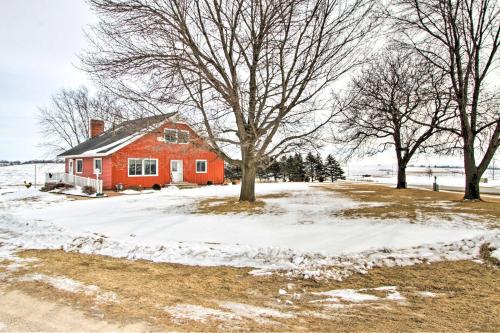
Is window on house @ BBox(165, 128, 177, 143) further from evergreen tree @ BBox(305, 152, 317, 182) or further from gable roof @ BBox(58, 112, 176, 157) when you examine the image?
evergreen tree @ BBox(305, 152, 317, 182)

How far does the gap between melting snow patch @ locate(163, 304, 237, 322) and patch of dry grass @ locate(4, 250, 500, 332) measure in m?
0.10

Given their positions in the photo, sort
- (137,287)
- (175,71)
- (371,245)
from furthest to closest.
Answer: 1. (175,71)
2. (371,245)
3. (137,287)

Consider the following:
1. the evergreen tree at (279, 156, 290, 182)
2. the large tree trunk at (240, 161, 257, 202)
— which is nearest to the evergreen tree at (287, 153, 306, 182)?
the evergreen tree at (279, 156, 290, 182)

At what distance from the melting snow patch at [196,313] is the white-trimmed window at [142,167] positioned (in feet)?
72.5

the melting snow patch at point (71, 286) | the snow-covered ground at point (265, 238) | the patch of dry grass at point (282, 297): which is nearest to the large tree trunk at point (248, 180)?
the snow-covered ground at point (265, 238)

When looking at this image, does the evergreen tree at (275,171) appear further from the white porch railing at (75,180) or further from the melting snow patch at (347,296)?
the melting snow patch at (347,296)

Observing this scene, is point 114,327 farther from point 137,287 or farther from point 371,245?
point 371,245

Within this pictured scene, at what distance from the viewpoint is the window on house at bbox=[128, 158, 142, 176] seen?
24.7m

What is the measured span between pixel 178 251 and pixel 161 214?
4.46 metres

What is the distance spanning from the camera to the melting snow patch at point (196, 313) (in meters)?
3.85

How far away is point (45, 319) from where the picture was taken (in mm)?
3773

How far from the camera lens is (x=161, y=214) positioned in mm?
11422

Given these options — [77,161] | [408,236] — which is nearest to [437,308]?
[408,236]

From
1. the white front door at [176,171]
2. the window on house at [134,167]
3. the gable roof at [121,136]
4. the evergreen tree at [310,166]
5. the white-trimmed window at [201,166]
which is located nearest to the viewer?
the gable roof at [121,136]
